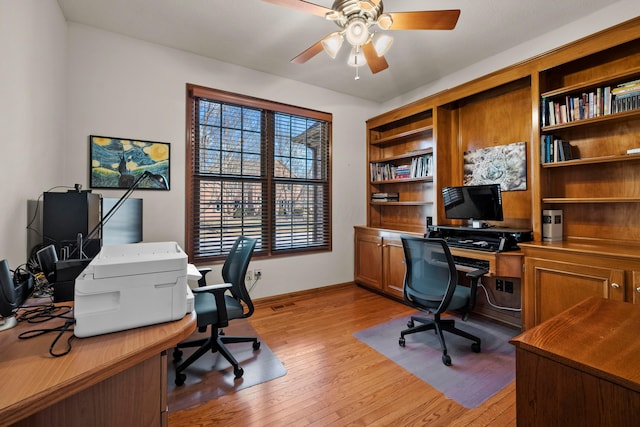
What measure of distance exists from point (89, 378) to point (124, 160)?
2.49 metres

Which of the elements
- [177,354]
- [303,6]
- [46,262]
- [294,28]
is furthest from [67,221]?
[294,28]

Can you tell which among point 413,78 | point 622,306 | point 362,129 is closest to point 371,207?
point 362,129

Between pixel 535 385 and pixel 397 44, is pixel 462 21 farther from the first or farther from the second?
pixel 535 385

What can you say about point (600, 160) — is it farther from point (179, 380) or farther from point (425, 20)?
point (179, 380)

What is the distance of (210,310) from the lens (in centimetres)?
197

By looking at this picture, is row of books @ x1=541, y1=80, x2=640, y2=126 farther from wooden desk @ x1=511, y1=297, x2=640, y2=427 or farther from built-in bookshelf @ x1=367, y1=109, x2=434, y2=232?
wooden desk @ x1=511, y1=297, x2=640, y2=427

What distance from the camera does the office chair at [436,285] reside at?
214 centimetres

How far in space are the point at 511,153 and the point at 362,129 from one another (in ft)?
6.69

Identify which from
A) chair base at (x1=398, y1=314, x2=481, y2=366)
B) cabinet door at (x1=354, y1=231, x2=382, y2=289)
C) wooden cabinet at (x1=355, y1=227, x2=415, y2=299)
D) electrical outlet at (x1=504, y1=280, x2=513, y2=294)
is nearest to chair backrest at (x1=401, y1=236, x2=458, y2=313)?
chair base at (x1=398, y1=314, x2=481, y2=366)

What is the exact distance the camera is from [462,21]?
2.45 meters

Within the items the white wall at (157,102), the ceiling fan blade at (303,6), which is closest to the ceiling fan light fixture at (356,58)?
the ceiling fan blade at (303,6)

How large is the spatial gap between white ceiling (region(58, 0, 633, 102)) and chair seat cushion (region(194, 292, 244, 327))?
7.86 ft

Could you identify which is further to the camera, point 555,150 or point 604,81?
point 555,150

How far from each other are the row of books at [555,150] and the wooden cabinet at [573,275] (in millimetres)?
738
